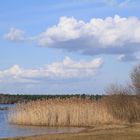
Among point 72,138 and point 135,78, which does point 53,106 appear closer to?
point 135,78

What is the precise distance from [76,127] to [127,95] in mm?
5687

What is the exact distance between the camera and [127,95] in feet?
141

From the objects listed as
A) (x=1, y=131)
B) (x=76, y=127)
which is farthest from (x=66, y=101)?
(x=1, y=131)

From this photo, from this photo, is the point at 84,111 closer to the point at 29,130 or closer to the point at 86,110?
the point at 86,110

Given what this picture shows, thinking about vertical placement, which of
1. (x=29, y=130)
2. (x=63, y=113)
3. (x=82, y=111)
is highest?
(x=82, y=111)

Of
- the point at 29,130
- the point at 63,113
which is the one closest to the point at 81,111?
the point at 63,113

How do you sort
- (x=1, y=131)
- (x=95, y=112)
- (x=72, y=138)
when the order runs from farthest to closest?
(x=95, y=112) → (x=1, y=131) → (x=72, y=138)

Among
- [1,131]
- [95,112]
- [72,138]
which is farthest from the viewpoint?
[95,112]

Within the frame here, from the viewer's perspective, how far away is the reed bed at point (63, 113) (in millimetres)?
42125

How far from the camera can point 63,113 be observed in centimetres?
4300

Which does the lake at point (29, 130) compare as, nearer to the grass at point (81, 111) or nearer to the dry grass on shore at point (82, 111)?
the grass at point (81, 111)

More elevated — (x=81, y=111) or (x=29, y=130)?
(x=81, y=111)

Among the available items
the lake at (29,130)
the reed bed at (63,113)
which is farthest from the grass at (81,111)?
the lake at (29,130)

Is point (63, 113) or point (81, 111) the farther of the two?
point (63, 113)
